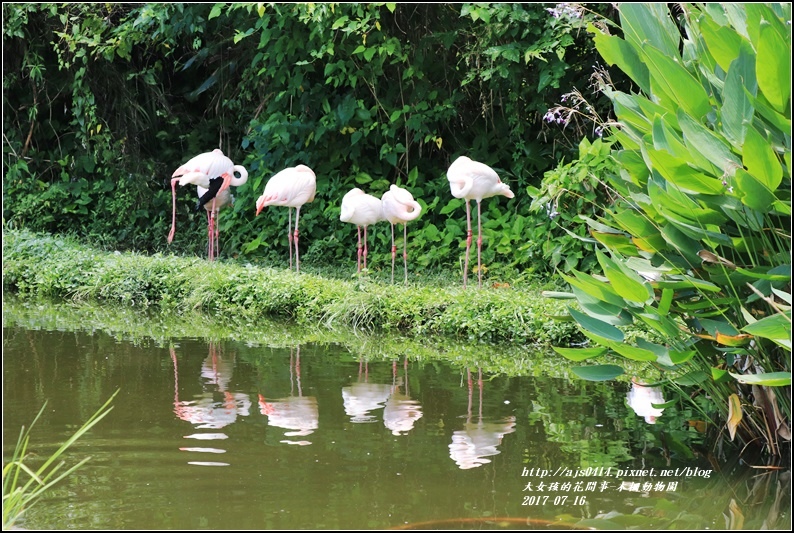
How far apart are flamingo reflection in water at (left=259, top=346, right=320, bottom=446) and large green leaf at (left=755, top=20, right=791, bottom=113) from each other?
2.29 meters

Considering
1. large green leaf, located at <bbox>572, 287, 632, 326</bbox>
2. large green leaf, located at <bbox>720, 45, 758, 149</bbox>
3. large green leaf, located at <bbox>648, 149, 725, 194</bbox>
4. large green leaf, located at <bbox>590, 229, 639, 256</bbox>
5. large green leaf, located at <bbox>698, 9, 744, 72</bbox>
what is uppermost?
large green leaf, located at <bbox>698, 9, 744, 72</bbox>

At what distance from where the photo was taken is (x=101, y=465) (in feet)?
12.5

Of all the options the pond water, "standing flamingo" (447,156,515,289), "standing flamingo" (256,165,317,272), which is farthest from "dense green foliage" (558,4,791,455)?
"standing flamingo" (256,165,317,272)

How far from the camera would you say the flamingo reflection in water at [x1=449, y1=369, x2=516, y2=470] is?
12.9 ft

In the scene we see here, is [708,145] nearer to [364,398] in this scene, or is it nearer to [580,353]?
[580,353]

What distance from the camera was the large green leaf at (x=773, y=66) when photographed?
10.1ft

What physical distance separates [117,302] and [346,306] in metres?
2.29

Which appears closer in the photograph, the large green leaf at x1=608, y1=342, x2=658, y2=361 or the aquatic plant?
the aquatic plant

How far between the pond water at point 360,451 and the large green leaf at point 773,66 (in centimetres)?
145

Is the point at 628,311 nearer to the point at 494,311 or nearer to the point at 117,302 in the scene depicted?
the point at 494,311

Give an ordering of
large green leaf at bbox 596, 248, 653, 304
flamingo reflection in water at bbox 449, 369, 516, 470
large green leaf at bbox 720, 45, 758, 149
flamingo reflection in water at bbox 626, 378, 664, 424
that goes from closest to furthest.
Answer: large green leaf at bbox 720, 45, 758, 149, large green leaf at bbox 596, 248, 653, 304, flamingo reflection in water at bbox 449, 369, 516, 470, flamingo reflection in water at bbox 626, 378, 664, 424

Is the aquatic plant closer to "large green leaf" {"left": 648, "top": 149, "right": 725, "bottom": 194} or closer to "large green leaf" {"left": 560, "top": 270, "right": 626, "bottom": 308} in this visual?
"large green leaf" {"left": 560, "top": 270, "right": 626, "bottom": 308}

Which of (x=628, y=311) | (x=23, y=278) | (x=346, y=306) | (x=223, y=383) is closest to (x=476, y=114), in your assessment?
(x=346, y=306)

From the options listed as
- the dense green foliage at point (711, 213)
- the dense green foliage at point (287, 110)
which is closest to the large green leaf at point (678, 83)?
the dense green foliage at point (711, 213)
